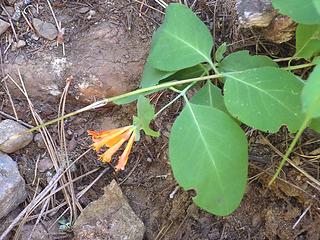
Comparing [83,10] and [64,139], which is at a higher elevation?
[83,10]

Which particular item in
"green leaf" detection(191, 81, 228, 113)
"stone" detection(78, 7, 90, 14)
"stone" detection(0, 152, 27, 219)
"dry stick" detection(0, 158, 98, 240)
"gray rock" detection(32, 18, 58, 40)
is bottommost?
"dry stick" detection(0, 158, 98, 240)

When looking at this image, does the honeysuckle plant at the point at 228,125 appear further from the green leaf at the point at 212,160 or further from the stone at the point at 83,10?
the stone at the point at 83,10

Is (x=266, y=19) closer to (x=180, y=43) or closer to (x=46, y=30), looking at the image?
(x=180, y=43)

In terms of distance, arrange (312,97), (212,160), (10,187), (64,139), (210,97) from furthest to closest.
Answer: (64,139), (10,187), (210,97), (212,160), (312,97)

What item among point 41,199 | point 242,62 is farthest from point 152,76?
point 41,199

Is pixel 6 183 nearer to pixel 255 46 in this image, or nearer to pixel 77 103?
pixel 77 103

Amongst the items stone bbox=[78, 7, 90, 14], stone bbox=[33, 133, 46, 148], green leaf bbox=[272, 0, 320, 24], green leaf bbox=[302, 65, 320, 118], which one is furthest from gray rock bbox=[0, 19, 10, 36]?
green leaf bbox=[302, 65, 320, 118]

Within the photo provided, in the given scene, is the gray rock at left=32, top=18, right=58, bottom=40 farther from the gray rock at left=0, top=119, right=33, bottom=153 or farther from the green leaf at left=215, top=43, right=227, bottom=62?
the green leaf at left=215, top=43, right=227, bottom=62
